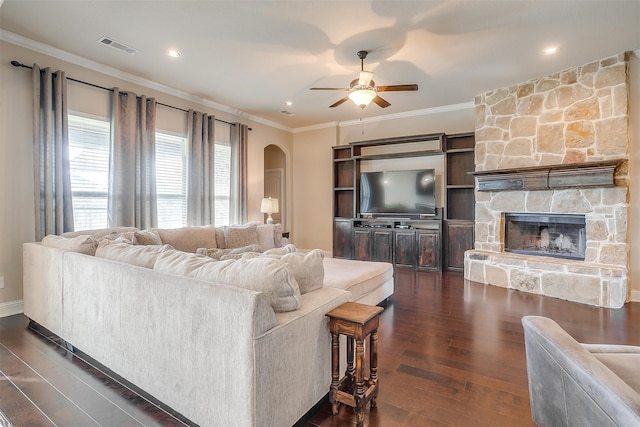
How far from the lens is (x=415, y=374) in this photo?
2.24 metres

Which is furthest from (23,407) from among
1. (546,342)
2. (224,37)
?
(224,37)

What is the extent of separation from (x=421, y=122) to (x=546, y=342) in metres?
5.52

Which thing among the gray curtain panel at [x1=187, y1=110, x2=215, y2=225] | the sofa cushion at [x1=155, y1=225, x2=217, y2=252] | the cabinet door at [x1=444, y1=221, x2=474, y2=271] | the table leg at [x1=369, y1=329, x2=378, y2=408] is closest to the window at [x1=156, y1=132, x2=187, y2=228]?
the gray curtain panel at [x1=187, y1=110, x2=215, y2=225]

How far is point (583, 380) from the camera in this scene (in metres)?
1.10

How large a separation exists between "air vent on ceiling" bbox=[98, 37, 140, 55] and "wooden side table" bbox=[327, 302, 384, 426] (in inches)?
149

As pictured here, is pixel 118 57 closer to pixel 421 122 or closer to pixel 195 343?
pixel 195 343

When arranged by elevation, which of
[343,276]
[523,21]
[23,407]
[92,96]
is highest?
[523,21]

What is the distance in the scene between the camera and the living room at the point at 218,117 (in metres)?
3.38

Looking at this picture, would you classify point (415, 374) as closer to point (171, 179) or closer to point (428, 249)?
point (428, 249)

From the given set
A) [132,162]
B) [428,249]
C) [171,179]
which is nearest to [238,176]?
[171,179]

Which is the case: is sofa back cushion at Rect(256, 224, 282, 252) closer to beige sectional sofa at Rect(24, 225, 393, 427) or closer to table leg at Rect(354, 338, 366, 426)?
beige sectional sofa at Rect(24, 225, 393, 427)

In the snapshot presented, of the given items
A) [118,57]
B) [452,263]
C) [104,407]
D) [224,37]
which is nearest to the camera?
[104,407]

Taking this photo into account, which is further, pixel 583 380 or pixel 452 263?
pixel 452 263

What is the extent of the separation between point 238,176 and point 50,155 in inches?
113
